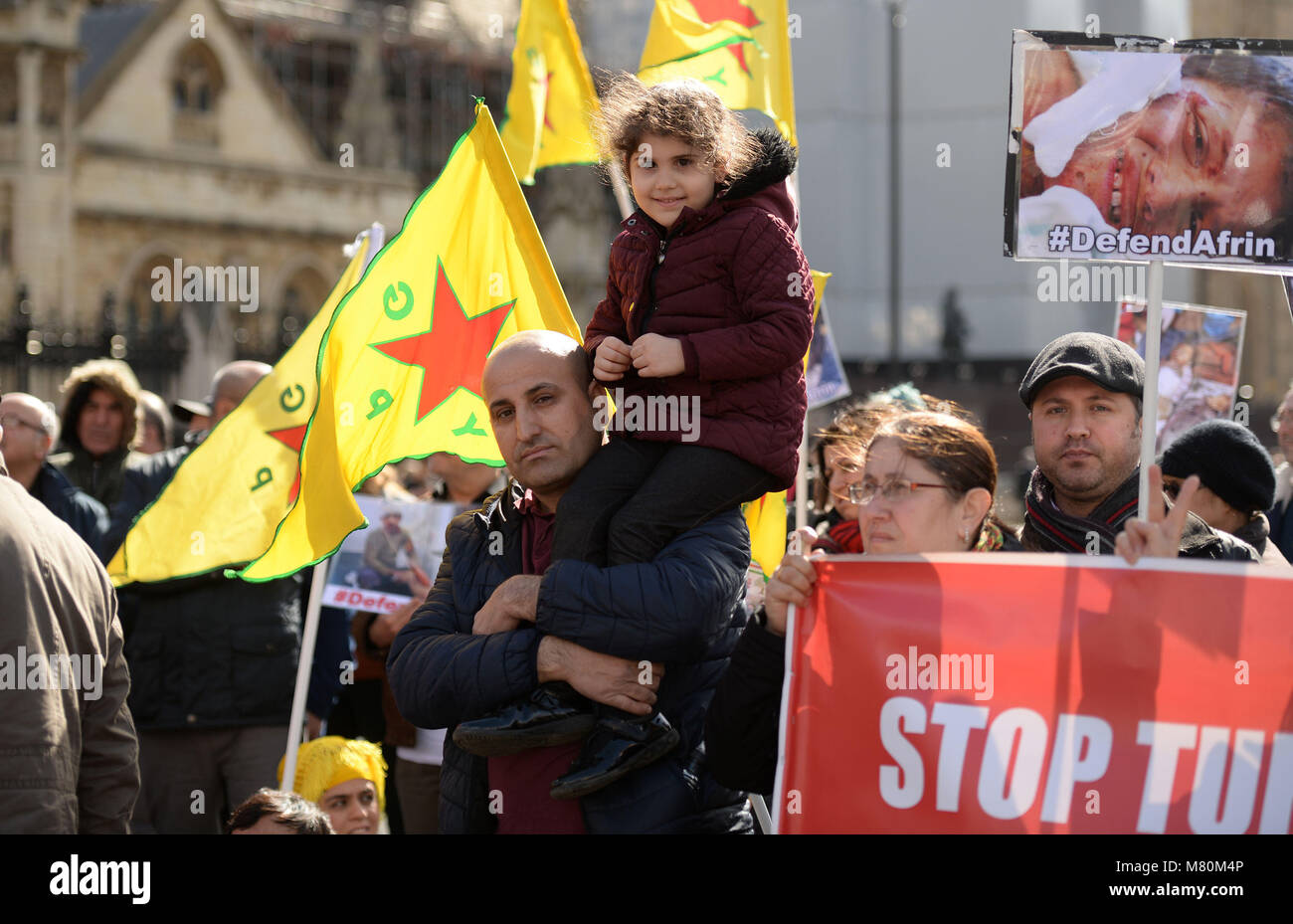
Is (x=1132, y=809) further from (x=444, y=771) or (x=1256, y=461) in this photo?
(x=1256, y=461)

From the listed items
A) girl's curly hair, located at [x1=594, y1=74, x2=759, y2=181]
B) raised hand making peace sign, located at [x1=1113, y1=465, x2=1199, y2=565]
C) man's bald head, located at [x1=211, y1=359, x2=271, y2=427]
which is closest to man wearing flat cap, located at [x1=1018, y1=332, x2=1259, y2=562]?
raised hand making peace sign, located at [x1=1113, y1=465, x2=1199, y2=565]

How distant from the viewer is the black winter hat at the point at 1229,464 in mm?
5156

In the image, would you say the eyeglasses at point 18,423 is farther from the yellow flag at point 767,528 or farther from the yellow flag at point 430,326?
the yellow flag at point 767,528

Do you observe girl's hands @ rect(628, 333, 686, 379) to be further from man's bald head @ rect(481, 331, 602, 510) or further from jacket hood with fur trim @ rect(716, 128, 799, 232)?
jacket hood with fur trim @ rect(716, 128, 799, 232)

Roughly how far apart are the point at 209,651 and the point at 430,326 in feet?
5.80

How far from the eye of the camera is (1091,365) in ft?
14.1

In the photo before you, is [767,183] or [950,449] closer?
[950,449]

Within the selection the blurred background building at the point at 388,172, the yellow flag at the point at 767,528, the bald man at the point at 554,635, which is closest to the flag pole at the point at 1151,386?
the bald man at the point at 554,635

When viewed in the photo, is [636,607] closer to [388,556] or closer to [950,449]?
[950,449]

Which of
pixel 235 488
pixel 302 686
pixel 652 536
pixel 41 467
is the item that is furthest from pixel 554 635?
pixel 41 467

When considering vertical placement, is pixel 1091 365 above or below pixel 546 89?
below

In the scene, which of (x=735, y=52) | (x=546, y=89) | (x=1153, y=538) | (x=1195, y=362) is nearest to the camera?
(x=1153, y=538)

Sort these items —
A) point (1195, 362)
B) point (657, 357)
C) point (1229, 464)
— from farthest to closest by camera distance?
point (1195, 362)
point (1229, 464)
point (657, 357)

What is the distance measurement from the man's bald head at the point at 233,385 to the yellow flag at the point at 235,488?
3.48 ft
